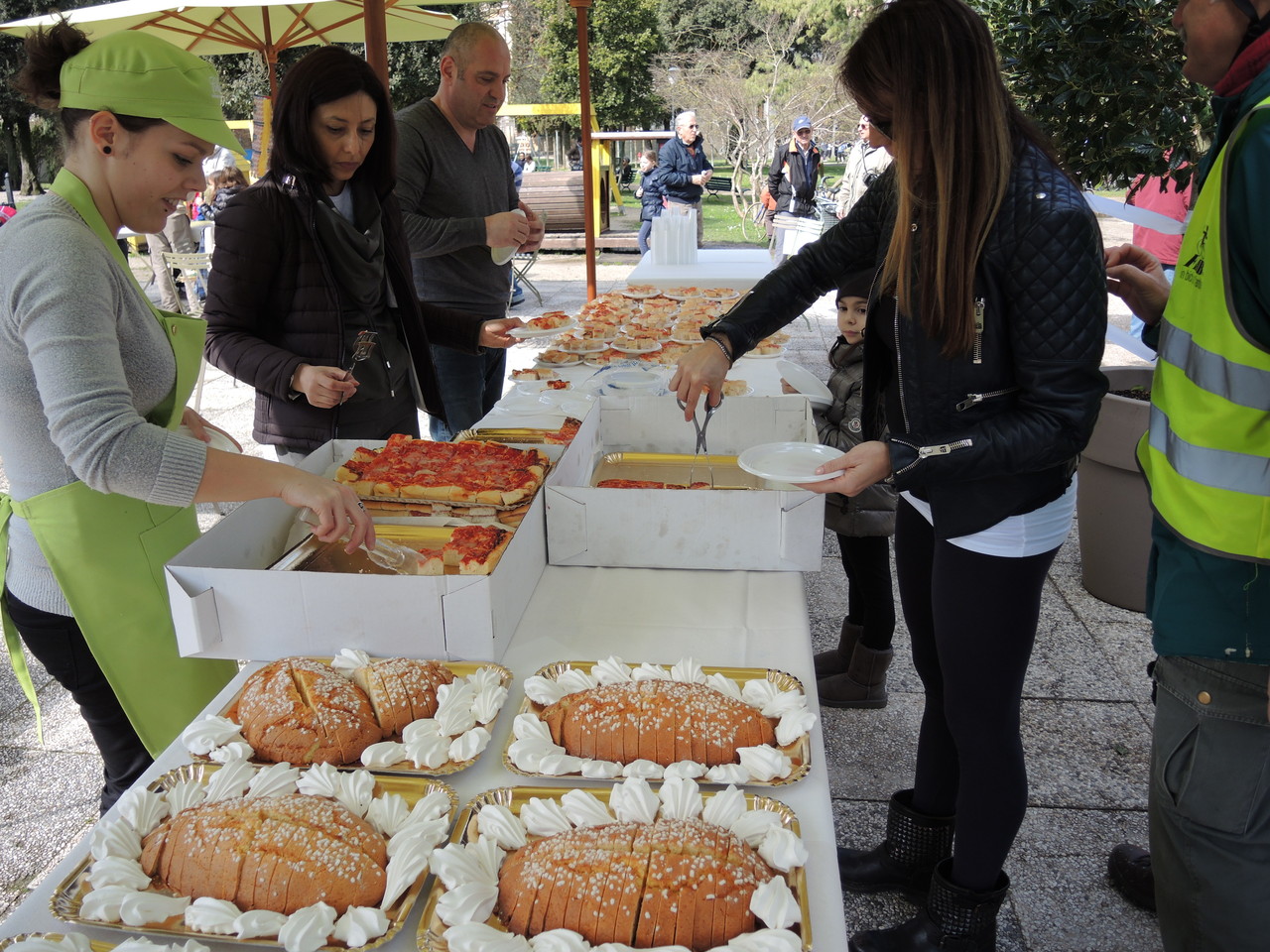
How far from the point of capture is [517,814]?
1115mm

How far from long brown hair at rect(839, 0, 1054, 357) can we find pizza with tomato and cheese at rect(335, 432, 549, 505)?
0.89 metres

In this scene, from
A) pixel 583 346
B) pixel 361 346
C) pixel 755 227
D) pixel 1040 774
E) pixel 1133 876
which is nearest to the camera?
pixel 1133 876

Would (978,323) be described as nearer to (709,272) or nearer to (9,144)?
(709,272)

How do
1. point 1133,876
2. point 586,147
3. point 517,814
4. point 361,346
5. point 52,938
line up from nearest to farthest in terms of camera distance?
1. point 52,938
2. point 517,814
3. point 1133,876
4. point 361,346
5. point 586,147

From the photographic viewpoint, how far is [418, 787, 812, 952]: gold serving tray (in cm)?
93

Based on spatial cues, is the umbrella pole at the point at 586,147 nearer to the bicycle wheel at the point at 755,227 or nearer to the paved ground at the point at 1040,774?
the paved ground at the point at 1040,774

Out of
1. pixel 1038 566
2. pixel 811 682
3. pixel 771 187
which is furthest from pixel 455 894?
pixel 771 187

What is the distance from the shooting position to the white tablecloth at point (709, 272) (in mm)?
5484

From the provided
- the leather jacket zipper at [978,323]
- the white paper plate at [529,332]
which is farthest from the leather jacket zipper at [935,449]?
the white paper plate at [529,332]

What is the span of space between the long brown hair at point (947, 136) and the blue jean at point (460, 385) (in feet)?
7.35

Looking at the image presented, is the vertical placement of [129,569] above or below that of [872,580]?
above

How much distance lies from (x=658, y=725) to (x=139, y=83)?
123 centimetres

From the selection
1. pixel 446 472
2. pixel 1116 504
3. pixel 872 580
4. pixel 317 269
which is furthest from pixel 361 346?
pixel 1116 504

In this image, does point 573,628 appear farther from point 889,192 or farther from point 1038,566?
point 889,192
